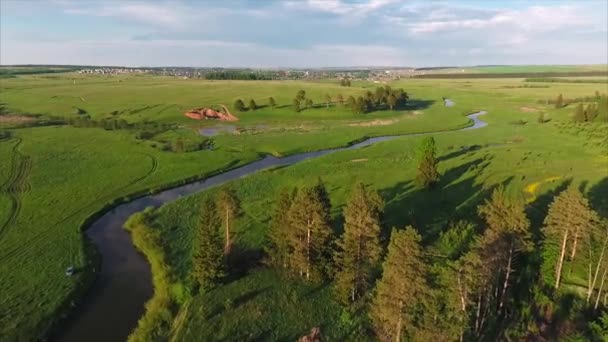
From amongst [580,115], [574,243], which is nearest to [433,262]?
[574,243]

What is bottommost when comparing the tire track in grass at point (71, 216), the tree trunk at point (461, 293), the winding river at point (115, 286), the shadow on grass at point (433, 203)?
the winding river at point (115, 286)

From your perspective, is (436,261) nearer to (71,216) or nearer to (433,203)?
(433,203)

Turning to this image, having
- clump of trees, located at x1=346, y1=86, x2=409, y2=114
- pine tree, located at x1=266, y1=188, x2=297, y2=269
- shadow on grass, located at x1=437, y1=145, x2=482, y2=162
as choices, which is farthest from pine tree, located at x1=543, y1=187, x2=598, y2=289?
clump of trees, located at x1=346, y1=86, x2=409, y2=114

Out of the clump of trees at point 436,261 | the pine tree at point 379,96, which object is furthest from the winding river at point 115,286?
the pine tree at point 379,96

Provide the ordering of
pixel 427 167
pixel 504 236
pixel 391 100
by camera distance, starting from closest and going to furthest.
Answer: pixel 504 236 < pixel 427 167 < pixel 391 100

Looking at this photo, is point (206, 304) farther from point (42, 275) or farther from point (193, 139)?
point (193, 139)

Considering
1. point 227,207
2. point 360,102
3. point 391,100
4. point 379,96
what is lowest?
point 227,207

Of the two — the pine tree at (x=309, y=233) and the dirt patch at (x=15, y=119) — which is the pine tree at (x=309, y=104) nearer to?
the dirt patch at (x=15, y=119)
